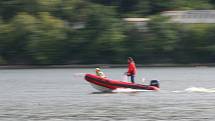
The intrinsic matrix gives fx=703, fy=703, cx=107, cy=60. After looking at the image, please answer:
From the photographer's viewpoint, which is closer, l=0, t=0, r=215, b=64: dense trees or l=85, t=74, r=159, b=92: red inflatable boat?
l=85, t=74, r=159, b=92: red inflatable boat

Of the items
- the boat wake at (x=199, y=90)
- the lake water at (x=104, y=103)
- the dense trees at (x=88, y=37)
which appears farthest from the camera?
the dense trees at (x=88, y=37)

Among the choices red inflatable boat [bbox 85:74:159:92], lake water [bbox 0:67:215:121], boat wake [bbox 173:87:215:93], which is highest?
red inflatable boat [bbox 85:74:159:92]

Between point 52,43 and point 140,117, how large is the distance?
1495 inches

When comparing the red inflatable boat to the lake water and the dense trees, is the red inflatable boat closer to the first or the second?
the lake water

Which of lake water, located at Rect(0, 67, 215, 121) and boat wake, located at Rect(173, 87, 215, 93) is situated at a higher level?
lake water, located at Rect(0, 67, 215, 121)

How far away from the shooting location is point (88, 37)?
212 feet

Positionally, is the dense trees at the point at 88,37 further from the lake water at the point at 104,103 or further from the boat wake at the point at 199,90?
the boat wake at the point at 199,90

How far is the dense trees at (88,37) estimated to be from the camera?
210 feet

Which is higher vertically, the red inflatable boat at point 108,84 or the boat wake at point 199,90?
the red inflatable boat at point 108,84

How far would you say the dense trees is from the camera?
64125 mm

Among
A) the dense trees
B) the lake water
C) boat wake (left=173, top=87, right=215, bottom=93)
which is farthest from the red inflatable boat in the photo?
the dense trees

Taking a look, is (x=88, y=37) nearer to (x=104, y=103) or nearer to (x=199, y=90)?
(x=199, y=90)

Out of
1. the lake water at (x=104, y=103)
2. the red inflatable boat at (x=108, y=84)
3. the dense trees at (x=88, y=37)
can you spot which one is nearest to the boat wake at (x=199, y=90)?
the lake water at (x=104, y=103)

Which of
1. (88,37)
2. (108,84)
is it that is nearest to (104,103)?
(108,84)
